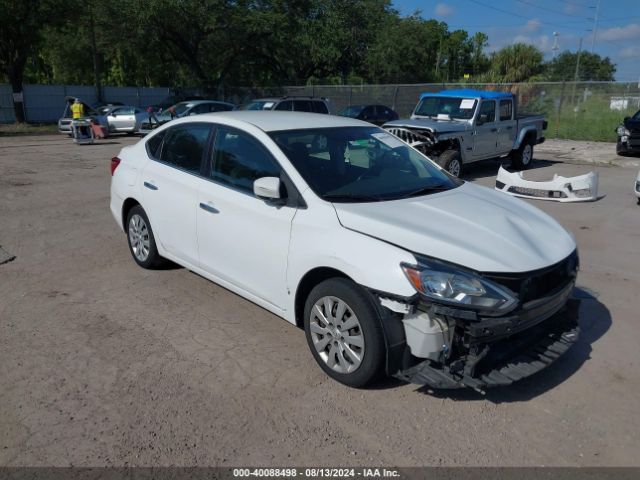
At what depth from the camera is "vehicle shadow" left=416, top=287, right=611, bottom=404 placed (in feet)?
11.5

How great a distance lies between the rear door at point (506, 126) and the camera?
12805 mm

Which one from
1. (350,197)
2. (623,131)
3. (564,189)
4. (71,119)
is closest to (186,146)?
(350,197)

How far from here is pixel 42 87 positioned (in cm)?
3284

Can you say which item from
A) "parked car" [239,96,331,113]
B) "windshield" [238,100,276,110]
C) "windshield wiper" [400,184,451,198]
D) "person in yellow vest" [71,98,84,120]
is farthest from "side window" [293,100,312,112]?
"windshield wiper" [400,184,451,198]

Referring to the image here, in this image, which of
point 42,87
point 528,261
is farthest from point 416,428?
point 42,87

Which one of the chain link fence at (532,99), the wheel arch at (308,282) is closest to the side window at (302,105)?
the chain link fence at (532,99)

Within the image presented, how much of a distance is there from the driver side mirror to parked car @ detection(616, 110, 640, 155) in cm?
1616

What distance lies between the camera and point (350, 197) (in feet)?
12.7

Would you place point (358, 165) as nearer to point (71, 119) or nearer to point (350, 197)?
point (350, 197)

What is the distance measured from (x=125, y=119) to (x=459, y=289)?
22.8 m

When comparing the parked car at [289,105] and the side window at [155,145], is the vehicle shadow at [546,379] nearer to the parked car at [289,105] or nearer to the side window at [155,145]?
the side window at [155,145]

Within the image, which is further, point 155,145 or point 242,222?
point 155,145

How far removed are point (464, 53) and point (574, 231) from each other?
70226mm

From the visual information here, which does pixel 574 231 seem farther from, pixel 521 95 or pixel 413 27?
pixel 413 27
